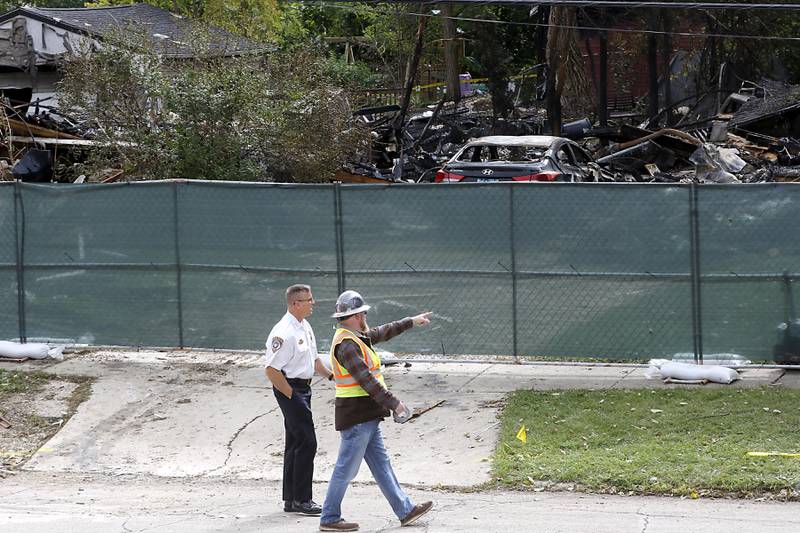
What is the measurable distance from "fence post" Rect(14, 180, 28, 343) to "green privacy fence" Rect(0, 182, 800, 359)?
0.6 inches

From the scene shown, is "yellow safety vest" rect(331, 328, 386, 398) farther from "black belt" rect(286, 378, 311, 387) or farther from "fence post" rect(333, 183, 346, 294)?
"fence post" rect(333, 183, 346, 294)

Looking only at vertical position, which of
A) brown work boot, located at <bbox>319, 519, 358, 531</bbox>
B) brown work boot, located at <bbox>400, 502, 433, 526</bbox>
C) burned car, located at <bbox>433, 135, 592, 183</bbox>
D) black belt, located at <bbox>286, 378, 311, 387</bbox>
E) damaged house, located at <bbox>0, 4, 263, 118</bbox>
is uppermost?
damaged house, located at <bbox>0, 4, 263, 118</bbox>

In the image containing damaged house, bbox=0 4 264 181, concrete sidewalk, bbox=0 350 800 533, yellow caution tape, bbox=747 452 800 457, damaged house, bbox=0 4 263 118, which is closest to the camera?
concrete sidewalk, bbox=0 350 800 533

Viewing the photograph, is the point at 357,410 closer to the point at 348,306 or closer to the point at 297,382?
the point at 348,306

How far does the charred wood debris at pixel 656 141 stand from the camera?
22562mm

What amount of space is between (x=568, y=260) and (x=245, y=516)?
438 centimetres

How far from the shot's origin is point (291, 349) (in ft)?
22.7

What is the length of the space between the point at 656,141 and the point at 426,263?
1567cm

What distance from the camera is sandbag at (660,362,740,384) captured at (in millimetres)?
9516

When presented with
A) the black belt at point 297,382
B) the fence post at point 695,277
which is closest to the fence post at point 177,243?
the black belt at point 297,382

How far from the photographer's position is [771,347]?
975cm

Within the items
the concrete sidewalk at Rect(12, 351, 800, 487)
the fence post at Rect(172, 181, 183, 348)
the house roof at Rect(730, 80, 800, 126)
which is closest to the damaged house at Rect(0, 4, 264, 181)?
the fence post at Rect(172, 181, 183, 348)

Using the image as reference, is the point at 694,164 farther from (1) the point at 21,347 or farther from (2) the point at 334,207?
(1) the point at 21,347

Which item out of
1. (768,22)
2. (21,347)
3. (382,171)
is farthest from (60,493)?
(768,22)
